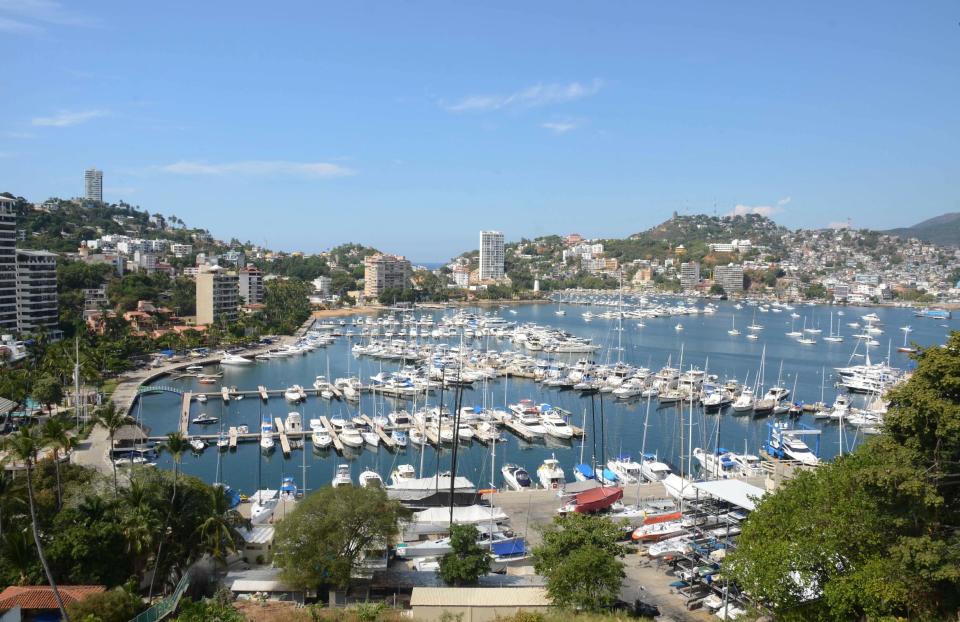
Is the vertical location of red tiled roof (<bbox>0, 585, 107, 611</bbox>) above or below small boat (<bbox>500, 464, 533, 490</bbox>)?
above

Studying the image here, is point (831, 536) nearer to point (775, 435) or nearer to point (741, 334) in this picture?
point (775, 435)

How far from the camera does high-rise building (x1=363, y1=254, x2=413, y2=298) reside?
77000mm

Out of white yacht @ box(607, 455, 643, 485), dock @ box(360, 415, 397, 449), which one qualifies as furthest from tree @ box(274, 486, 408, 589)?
dock @ box(360, 415, 397, 449)

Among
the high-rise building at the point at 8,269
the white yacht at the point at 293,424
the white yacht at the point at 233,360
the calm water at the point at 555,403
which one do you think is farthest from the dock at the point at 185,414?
the high-rise building at the point at 8,269

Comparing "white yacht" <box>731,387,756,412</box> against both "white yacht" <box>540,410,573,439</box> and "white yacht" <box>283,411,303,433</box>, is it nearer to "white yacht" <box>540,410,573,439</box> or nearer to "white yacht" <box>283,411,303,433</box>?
"white yacht" <box>540,410,573,439</box>

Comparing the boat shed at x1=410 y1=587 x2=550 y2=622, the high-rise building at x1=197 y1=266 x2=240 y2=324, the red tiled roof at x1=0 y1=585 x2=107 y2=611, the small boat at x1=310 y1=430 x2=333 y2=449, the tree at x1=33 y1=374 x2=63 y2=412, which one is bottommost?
the small boat at x1=310 y1=430 x2=333 y2=449

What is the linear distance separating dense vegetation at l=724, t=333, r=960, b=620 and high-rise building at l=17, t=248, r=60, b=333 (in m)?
35.6

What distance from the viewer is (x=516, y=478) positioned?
758 inches

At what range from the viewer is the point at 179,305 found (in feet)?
162

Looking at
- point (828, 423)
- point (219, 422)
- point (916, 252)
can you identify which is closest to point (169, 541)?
point (219, 422)

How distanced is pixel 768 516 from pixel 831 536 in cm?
138

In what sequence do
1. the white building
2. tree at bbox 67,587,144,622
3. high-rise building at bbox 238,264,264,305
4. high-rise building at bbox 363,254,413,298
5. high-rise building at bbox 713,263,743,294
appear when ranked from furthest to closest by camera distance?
high-rise building at bbox 713,263,743,294 → the white building → high-rise building at bbox 363,254,413,298 → high-rise building at bbox 238,264,264,305 → tree at bbox 67,587,144,622

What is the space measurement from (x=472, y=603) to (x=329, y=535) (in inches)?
98.0

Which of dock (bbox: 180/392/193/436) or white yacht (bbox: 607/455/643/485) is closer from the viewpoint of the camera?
white yacht (bbox: 607/455/643/485)
